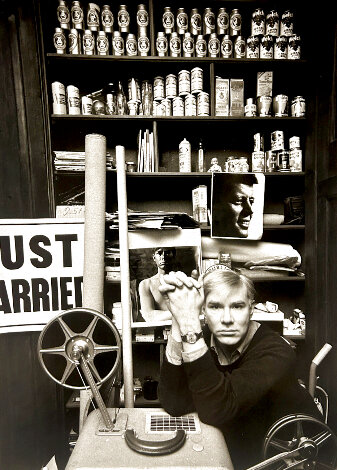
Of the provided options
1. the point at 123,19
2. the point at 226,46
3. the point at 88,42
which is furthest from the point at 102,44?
the point at 226,46

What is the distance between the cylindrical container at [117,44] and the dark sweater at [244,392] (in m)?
1.46

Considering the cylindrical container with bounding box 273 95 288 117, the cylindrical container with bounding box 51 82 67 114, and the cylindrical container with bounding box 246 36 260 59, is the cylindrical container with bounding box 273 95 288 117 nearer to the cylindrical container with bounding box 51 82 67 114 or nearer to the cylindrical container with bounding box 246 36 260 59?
the cylindrical container with bounding box 246 36 260 59

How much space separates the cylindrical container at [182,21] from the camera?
5.16 feet

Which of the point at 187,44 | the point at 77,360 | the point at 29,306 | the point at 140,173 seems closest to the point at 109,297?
the point at 29,306

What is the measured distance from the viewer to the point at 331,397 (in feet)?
4.61

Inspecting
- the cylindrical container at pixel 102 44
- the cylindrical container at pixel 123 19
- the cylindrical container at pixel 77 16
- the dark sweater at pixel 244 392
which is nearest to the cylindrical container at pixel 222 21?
the cylindrical container at pixel 123 19

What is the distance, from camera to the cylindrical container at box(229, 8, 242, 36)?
1591 mm

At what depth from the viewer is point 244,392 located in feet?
2.89

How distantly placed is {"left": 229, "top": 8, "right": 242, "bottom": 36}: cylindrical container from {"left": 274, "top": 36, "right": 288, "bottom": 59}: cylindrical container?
0.21 m

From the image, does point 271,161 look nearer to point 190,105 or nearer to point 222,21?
point 190,105

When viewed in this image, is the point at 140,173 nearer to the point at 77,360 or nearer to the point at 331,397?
the point at 77,360

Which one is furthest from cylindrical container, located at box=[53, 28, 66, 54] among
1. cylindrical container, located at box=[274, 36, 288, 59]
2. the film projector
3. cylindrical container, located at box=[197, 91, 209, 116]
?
the film projector

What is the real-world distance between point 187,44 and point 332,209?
110 cm

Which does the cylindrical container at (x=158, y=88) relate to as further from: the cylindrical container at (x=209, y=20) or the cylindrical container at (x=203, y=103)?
the cylindrical container at (x=209, y=20)
